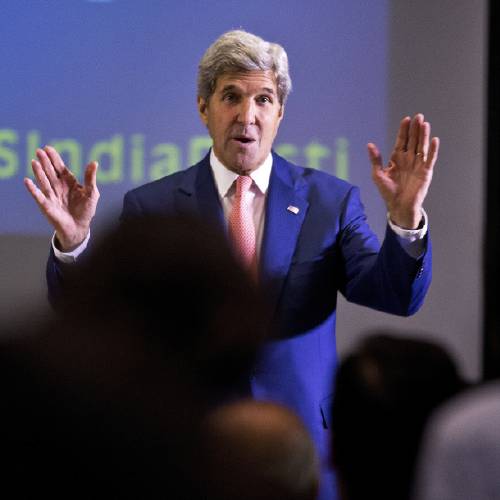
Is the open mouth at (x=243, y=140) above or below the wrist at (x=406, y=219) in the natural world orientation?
above

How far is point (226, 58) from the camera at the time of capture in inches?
97.9

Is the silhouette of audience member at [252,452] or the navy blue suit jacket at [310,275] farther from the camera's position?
the navy blue suit jacket at [310,275]

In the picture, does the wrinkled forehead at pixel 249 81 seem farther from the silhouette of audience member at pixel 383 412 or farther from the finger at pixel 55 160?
the silhouette of audience member at pixel 383 412

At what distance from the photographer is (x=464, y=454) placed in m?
0.84

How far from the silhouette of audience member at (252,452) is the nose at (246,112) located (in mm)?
1750

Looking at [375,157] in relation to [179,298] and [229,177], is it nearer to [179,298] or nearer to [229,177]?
[229,177]

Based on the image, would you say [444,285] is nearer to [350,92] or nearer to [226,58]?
[350,92]

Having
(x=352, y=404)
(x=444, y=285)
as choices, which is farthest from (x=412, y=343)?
(x=444, y=285)

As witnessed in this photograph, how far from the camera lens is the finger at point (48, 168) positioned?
1.91 meters

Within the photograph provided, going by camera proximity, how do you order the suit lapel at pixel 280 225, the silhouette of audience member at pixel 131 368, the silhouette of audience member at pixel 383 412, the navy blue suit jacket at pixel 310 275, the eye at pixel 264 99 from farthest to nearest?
the eye at pixel 264 99 → the suit lapel at pixel 280 225 → the navy blue suit jacket at pixel 310 275 → the silhouette of audience member at pixel 383 412 → the silhouette of audience member at pixel 131 368

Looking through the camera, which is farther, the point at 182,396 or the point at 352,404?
the point at 352,404

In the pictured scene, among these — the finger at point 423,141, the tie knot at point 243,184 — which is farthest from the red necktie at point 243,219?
the finger at point 423,141

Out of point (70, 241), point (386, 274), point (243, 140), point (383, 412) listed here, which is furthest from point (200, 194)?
point (383, 412)

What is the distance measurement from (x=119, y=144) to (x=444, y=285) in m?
1.38
